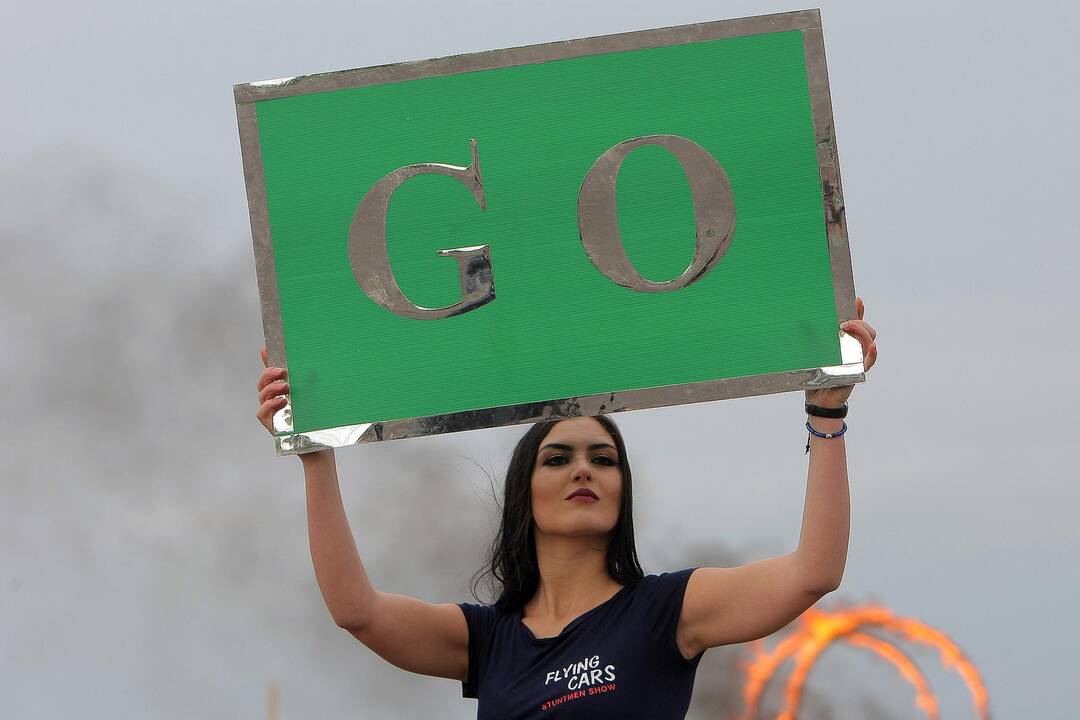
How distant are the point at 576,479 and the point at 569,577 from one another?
0.98 feet

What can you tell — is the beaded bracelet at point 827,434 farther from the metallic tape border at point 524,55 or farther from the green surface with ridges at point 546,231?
the metallic tape border at point 524,55

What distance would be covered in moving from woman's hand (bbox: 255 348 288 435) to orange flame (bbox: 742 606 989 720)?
36.2ft

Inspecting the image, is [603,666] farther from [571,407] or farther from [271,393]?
[271,393]

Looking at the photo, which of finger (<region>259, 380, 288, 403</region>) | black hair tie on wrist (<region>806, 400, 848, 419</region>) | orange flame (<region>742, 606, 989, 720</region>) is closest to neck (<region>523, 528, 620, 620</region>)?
black hair tie on wrist (<region>806, 400, 848, 419</region>)

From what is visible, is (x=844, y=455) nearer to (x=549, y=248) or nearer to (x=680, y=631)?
(x=680, y=631)

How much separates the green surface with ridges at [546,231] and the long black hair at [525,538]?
1.58 ft

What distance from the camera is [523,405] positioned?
4.67 m

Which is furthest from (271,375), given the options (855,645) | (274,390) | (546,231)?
(855,645)

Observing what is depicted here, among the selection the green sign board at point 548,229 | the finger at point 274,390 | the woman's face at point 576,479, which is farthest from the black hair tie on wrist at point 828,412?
the finger at point 274,390

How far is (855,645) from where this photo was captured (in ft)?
52.6

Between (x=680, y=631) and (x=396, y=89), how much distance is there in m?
1.81

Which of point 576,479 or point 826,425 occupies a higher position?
point 826,425

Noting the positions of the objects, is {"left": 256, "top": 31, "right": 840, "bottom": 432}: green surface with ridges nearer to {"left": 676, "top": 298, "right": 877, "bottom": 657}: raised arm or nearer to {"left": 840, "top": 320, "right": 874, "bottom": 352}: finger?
{"left": 840, "top": 320, "right": 874, "bottom": 352}: finger

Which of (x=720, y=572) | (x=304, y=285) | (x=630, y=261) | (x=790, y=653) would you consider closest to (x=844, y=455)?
(x=720, y=572)
